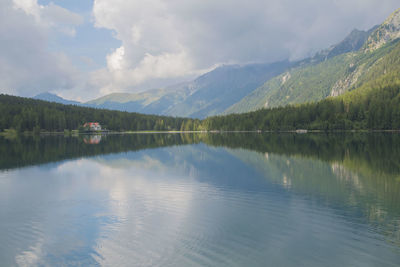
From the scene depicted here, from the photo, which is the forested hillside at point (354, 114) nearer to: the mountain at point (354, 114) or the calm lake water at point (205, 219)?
the mountain at point (354, 114)

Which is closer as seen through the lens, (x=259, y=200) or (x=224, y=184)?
(x=259, y=200)

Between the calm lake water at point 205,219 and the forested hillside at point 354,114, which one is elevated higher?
the forested hillside at point 354,114

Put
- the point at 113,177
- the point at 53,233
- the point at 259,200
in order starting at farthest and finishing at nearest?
the point at 113,177
the point at 259,200
the point at 53,233

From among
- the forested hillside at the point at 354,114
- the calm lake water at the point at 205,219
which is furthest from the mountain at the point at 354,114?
the calm lake water at the point at 205,219

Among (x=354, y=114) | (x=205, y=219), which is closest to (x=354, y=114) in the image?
(x=354, y=114)

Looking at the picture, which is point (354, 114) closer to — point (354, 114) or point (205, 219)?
point (354, 114)

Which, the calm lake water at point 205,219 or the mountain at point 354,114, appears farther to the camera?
the mountain at point 354,114

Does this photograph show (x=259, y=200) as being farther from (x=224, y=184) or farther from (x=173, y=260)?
(x=173, y=260)

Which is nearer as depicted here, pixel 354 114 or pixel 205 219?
pixel 205 219

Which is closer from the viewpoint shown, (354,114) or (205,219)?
(205,219)

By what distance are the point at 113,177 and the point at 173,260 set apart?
2357 centimetres

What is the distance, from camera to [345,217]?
1825cm

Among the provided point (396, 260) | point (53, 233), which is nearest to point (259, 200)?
point (396, 260)

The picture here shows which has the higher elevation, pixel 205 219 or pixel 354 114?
pixel 354 114
